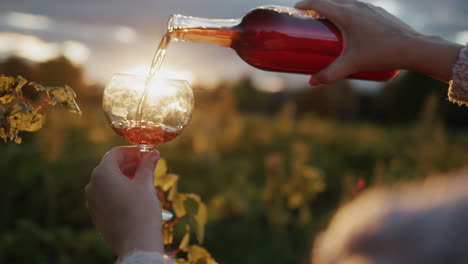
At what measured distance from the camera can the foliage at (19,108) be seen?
1.24 m

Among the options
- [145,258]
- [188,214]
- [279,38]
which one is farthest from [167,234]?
[279,38]

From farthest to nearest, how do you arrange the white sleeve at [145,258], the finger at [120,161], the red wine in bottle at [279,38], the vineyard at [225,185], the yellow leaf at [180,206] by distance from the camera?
the vineyard at [225,185]
the red wine in bottle at [279,38]
the yellow leaf at [180,206]
the finger at [120,161]
the white sleeve at [145,258]

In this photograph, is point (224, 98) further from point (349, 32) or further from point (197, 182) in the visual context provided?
point (349, 32)

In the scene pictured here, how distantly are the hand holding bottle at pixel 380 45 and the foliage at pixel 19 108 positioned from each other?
867mm

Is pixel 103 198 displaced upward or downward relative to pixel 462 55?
downward

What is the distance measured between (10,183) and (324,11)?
432 cm

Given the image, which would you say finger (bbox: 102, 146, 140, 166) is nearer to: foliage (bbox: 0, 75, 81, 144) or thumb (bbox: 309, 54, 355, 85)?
foliage (bbox: 0, 75, 81, 144)

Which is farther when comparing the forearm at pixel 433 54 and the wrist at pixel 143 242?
the forearm at pixel 433 54

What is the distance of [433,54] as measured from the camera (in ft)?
4.98

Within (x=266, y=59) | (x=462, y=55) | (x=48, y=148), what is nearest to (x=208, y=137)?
(x=48, y=148)

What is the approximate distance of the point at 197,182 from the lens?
588 cm

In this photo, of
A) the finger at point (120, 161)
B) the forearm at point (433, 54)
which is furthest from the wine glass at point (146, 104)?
the forearm at point (433, 54)

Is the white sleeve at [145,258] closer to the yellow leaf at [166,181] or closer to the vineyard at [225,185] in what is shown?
the yellow leaf at [166,181]

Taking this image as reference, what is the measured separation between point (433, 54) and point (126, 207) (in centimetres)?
114
